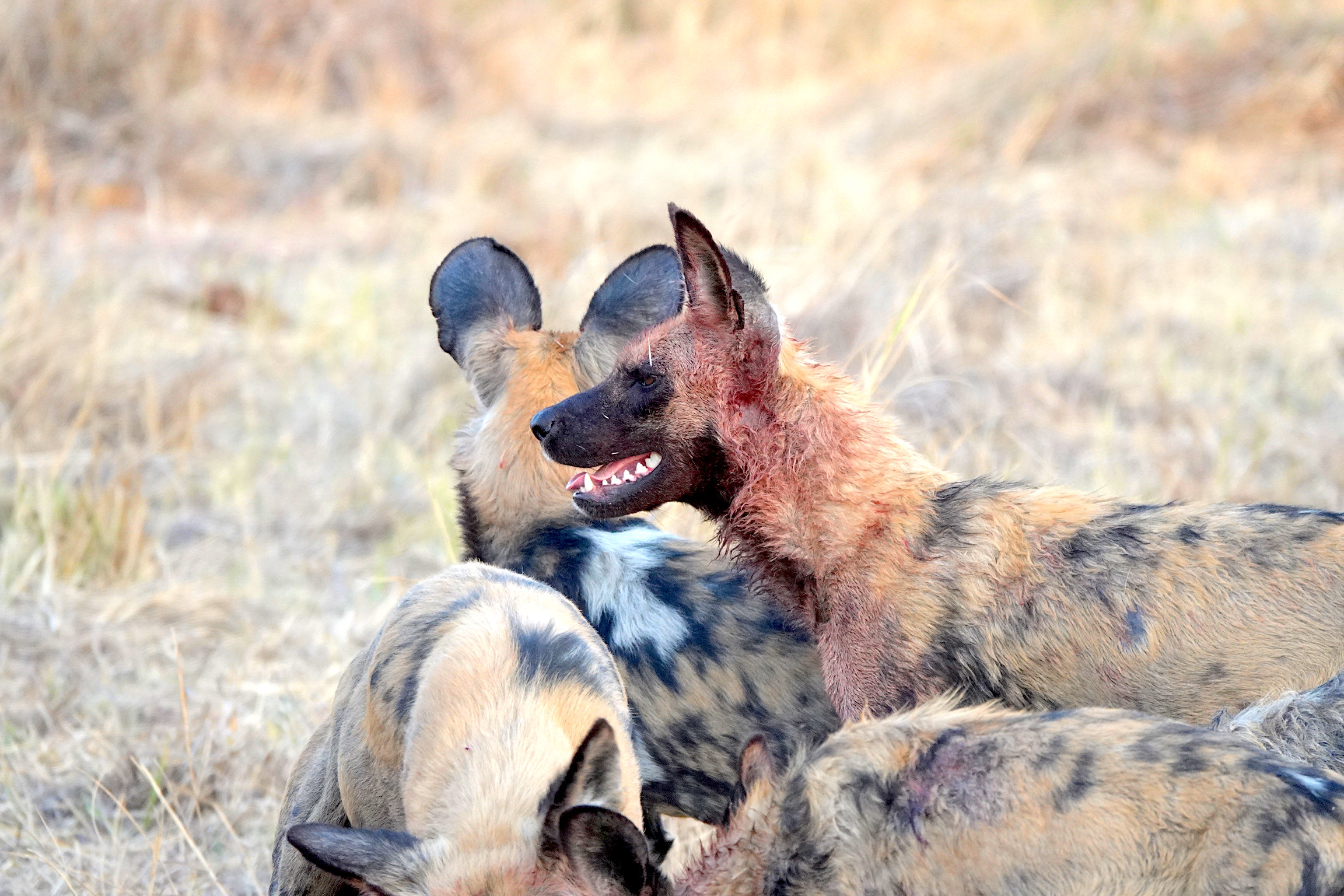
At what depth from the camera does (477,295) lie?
3.68 meters

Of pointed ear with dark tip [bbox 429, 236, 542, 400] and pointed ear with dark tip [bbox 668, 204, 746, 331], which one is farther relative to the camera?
pointed ear with dark tip [bbox 429, 236, 542, 400]

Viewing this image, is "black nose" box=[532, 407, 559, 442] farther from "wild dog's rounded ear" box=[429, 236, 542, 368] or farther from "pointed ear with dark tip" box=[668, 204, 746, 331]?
"wild dog's rounded ear" box=[429, 236, 542, 368]

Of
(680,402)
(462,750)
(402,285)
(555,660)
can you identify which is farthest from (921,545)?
(402,285)

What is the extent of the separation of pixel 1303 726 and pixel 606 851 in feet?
3.60

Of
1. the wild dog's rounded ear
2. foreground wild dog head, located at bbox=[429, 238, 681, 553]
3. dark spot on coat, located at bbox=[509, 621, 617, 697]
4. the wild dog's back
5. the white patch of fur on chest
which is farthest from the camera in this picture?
the wild dog's rounded ear

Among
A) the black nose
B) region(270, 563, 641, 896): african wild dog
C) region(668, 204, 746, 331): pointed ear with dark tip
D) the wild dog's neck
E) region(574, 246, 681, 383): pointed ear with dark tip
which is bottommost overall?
region(270, 563, 641, 896): african wild dog

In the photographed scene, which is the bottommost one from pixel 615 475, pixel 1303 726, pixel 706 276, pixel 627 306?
pixel 1303 726

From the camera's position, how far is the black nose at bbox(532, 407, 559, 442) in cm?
313

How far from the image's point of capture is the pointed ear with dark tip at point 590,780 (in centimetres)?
206

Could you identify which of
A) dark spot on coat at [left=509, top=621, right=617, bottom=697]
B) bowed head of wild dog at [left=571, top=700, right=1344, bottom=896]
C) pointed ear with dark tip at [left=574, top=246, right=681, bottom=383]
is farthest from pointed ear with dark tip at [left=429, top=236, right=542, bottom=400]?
bowed head of wild dog at [left=571, top=700, right=1344, bottom=896]

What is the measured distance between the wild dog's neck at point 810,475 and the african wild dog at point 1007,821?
0.82 m

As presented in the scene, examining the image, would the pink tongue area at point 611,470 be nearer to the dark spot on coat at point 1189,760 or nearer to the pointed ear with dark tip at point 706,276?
the pointed ear with dark tip at point 706,276

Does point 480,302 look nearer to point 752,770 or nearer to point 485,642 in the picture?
point 485,642

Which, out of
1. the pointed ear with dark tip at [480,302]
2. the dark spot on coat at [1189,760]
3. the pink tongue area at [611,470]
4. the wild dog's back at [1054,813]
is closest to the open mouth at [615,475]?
the pink tongue area at [611,470]
